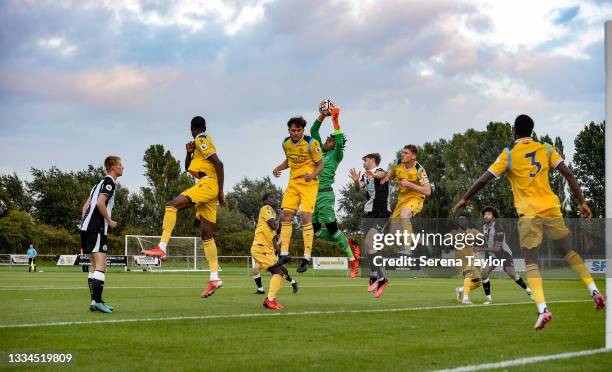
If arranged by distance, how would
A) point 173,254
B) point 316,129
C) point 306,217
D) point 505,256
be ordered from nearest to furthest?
point 306,217, point 316,129, point 505,256, point 173,254

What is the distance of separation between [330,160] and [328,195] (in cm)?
77

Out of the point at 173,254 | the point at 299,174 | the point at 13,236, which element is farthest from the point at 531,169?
the point at 13,236

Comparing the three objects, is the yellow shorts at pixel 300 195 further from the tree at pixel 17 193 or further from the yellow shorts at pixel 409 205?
the tree at pixel 17 193

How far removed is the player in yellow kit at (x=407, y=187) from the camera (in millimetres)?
15547

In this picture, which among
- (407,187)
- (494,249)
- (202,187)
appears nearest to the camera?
(202,187)

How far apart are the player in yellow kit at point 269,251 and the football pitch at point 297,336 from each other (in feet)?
1.14

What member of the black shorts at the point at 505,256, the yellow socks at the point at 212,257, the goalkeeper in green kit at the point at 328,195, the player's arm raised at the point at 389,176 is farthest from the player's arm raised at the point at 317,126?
the black shorts at the point at 505,256

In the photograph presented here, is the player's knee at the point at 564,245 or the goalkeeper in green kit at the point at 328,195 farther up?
the goalkeeper in green kit at the point at 328,195

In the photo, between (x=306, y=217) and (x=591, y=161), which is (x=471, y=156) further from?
(x=306, y=217)

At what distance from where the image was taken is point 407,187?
1573 cm

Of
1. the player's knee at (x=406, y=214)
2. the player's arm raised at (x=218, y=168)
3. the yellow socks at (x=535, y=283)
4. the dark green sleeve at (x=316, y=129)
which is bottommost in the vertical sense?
the yellow socks at (x=535, y=283)

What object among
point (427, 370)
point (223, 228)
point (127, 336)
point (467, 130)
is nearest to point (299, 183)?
point (127, 336)

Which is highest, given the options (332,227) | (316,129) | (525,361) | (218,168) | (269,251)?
(316,129)

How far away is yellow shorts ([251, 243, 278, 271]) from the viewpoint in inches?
511
